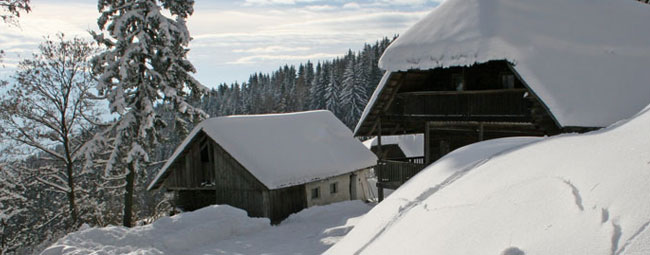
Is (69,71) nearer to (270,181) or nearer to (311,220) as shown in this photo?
(270,181)

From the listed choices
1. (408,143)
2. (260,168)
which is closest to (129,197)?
(260,168)

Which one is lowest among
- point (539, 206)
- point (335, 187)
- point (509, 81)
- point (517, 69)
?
point (335, 187)

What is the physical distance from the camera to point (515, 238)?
2973mm

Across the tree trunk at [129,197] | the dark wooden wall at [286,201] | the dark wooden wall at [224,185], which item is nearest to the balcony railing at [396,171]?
the dark wooden wall at [286,201]

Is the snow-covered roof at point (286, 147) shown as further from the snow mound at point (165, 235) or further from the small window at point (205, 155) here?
the snow mound at point (165, 235)

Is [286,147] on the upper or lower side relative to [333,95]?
lower

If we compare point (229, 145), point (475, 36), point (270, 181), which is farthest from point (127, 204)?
point (475, 36)

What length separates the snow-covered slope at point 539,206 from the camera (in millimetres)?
2625

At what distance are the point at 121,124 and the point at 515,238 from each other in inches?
702

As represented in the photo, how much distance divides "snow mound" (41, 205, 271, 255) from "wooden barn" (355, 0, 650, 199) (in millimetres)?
6495

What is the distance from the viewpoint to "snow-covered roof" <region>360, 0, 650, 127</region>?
11781 mm

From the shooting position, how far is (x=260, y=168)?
59.2 feet

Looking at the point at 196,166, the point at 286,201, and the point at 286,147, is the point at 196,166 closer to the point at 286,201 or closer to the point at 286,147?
the point at 286,147

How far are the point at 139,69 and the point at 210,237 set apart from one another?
861 cm
